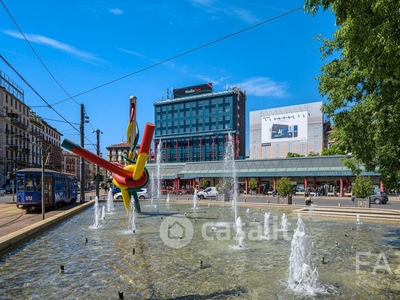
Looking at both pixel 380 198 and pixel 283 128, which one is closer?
pixel 380 198

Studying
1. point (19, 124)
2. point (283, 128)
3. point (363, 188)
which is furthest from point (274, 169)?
point (19, 124)

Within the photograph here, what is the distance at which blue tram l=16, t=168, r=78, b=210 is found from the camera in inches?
837

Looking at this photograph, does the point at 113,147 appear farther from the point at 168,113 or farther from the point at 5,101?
the point at 5,101

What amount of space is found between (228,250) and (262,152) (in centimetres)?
7675

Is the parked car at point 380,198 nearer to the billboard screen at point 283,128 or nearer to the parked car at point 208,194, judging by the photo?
the parked car at point 208,194

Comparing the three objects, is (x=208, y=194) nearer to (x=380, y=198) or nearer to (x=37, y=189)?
(x=380, y=198)

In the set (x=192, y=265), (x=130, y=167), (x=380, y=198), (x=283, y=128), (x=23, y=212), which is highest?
(x=283, y=128)

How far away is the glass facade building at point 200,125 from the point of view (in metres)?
92.0

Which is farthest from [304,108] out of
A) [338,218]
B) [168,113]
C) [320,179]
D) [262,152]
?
[338,218]

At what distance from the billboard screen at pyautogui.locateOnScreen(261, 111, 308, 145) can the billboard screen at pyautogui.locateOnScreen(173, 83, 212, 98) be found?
22.9 metres

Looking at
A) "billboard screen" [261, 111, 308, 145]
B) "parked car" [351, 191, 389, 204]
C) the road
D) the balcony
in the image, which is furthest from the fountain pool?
"billboard screen" [261, 111, 308, 145]

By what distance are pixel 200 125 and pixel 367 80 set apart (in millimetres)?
87134

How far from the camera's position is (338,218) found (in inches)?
756

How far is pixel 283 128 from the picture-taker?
8194cm
